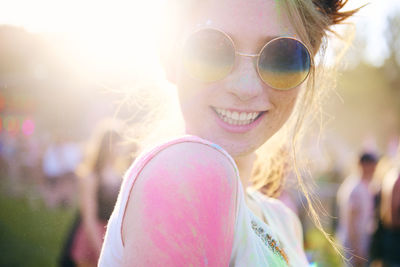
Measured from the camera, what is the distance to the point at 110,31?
3.14 m

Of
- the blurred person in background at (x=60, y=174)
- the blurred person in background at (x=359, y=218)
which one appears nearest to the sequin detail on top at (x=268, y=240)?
the blurred person in background at (x=359, y=218)

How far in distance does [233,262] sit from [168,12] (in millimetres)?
758

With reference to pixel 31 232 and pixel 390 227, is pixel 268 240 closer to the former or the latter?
pixel 390 227

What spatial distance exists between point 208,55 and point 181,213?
0.49 meters

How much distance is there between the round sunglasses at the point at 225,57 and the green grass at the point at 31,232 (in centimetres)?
577

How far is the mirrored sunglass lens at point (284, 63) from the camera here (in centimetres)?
107

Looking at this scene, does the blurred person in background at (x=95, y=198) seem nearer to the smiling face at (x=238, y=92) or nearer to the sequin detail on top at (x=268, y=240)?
the smiling face at (x=238, y=92)

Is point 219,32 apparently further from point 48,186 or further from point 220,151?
point 48,186

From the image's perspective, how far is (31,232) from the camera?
24.9ft

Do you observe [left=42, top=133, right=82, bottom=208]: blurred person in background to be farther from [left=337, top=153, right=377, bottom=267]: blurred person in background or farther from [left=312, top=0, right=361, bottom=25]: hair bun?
[left=312, top=0, right=361, bottom=25]: hair bun

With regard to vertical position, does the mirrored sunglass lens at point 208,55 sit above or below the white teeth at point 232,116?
above

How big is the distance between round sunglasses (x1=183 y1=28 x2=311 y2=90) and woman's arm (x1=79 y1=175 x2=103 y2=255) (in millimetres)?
3330

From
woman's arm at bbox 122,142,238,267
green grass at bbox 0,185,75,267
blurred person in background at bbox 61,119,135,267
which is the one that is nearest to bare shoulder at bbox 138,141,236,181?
woman's arm at bbox 122,142,238,267

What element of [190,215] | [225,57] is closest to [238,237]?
[190,215]
